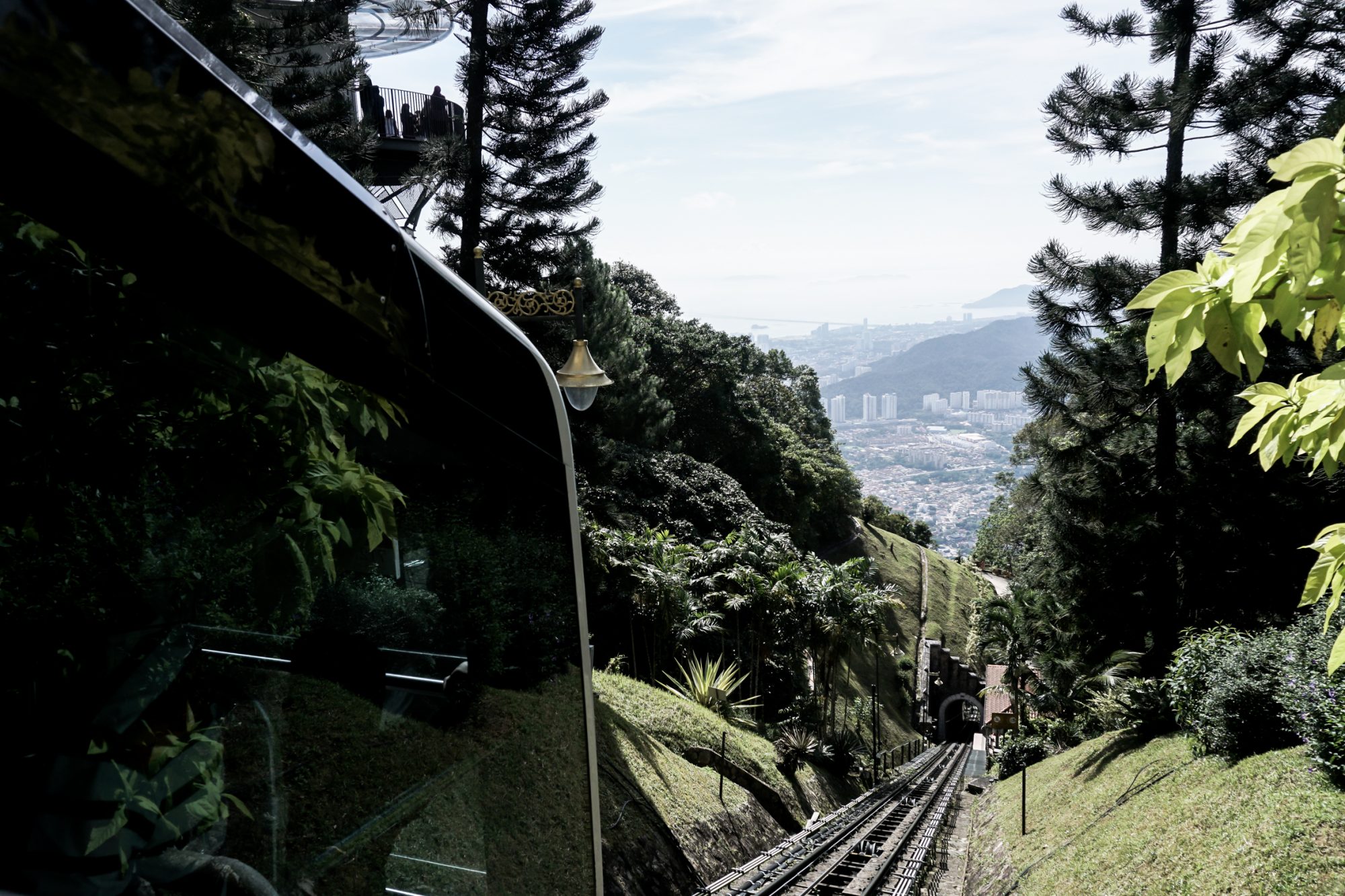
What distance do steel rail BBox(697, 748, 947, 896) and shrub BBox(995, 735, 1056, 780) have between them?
3047 mm

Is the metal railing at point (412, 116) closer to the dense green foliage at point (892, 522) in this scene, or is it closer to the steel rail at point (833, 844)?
the steel rail at point (833, 844)

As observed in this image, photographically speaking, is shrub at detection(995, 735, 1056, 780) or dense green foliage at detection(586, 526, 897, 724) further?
shrub at detection(995, 735, 1056, 780)

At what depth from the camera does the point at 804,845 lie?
12328 millimetres

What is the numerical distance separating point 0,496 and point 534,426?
1083mm

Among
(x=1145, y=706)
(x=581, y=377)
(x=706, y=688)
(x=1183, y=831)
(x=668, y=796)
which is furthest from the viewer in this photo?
(x=706, y=688)

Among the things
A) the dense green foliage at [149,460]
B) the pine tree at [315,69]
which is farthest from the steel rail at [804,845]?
the pine tree at [315,69]

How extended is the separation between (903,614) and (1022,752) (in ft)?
82.9

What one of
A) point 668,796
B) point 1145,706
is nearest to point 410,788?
point 668,796

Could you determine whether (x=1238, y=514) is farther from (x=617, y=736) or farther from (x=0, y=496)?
(x=0, y=496)

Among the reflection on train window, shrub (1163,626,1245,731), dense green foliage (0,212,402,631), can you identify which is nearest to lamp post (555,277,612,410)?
the reflection on train window

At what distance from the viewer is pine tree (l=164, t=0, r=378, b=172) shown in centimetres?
1550

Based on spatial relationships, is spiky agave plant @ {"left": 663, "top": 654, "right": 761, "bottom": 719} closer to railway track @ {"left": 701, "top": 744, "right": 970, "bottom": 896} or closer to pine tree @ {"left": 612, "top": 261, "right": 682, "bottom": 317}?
railway track @ {"left": 701, "top": 744, "right": 970, "bottom": 896}

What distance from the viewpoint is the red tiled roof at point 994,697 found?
39.1 metres

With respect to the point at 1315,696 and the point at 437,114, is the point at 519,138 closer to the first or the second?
the point at 437,114
